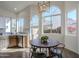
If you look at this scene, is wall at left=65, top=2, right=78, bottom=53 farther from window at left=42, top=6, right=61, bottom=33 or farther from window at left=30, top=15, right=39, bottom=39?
window at left=30, top=15, right=39, bottom=39

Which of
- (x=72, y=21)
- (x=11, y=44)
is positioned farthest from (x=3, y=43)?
(x=72, y=21)

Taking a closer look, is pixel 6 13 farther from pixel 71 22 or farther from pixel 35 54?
pixel 71 22

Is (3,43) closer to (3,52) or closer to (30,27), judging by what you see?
(3,52)

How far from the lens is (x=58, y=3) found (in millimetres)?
5551

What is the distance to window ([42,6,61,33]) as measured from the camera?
5589mm

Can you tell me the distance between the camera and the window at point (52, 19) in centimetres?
559

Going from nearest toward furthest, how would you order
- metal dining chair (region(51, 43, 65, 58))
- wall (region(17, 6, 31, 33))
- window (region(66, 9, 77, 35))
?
metal dining chair (region(51, 43, 65, 58)) < wall (region(17, 6, 31, 33)) < window (region(66, 9, 77, 35))

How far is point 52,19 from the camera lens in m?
5.67

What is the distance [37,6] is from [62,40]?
1570 mm

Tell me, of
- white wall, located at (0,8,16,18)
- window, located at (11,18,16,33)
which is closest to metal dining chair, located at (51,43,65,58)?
window, located at (11,18,16,33)

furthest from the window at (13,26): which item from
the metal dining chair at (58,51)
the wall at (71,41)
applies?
the wall at (71,41)

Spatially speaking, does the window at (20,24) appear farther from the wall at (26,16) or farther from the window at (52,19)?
the window at (52,19)

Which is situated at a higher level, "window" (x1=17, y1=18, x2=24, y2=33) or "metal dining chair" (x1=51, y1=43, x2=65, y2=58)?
"window" (x1=17, y1=18, x2=24, y2=33)

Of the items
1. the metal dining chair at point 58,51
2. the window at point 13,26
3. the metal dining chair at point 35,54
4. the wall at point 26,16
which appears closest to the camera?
the metal dining chair at point 58,51
